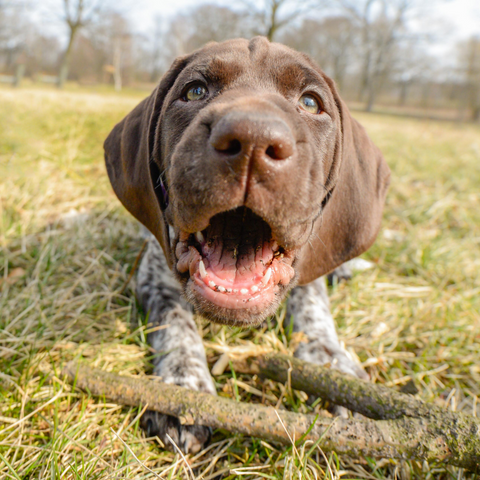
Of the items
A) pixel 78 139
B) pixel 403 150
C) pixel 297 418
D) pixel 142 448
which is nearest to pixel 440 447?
pixel 297 418

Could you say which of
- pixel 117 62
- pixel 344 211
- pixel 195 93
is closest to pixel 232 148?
pixel 195 93

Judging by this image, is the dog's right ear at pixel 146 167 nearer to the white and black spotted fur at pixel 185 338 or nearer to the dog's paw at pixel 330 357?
the white and black spotted fur at pixel 185 338

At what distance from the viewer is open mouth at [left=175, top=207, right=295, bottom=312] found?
1730 millimetres

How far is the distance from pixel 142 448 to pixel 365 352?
146 cm

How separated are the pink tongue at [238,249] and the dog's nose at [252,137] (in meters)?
0.53

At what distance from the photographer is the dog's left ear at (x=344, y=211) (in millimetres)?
2191

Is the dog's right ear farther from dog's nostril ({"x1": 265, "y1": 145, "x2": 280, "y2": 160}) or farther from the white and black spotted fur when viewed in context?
dog's nostril ({"x1": 265, "y1": 145, "x2": 280, "y2": 160})

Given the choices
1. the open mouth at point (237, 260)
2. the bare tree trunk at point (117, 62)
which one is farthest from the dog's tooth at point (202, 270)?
the bare tree trunk at point (117, 62)

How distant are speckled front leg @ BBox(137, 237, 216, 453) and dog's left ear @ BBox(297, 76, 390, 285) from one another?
74cm

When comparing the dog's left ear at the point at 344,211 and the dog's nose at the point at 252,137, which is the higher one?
the dog's nose at the point at 252,137

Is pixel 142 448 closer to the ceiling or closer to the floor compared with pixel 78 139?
closer to the floor

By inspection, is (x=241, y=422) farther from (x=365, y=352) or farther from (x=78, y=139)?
(x=78, y=139)

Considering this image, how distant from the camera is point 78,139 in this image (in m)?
Answer: 5.32

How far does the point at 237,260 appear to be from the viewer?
1832mm
